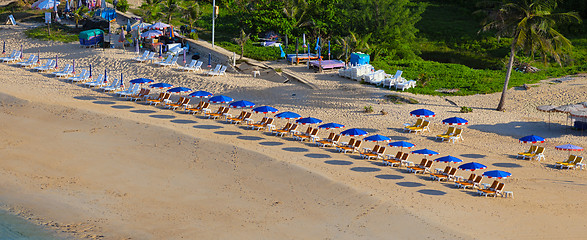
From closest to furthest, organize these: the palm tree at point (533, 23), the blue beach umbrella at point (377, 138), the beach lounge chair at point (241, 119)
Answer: the blue beach umbrella at point (377, 138) → the beach lounge chair at point (241, 119) → the palm tree at point (533, 23)

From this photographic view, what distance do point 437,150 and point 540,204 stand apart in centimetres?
624

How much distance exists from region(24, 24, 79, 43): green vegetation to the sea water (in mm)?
24524

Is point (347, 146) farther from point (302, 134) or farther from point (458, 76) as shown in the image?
point (458, 76)

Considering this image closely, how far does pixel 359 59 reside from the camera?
41500 millimetres

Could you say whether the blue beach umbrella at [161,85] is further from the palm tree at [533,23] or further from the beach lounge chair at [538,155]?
the beach lounge chair at [538,155]

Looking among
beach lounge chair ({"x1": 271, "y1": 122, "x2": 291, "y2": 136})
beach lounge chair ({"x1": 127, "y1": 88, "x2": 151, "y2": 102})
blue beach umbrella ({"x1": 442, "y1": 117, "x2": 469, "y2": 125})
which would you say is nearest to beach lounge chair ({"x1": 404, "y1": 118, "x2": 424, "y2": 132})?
blue beach umbrella ({"x1": 442, "y1": 117, "x2": 469, "y2": 125})

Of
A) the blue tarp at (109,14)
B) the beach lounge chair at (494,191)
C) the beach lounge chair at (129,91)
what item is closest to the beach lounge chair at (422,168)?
the beach lounge chair at (494,191)

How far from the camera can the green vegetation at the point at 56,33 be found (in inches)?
1876

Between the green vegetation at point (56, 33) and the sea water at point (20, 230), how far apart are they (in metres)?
24.5

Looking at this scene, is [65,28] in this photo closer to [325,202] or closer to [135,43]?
[135,43]

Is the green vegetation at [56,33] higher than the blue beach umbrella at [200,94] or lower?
lower

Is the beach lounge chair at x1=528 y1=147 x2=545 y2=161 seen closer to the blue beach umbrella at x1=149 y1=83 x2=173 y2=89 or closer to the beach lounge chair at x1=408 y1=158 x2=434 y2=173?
the beach lounge chair at x1=408 y1=158 x2=434 y2=173

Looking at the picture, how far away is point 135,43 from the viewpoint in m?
45.9

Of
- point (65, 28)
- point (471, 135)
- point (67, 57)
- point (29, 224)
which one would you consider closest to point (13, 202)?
point (29, 224)
